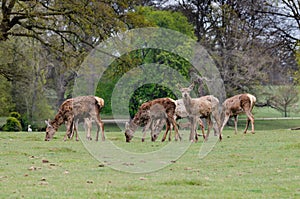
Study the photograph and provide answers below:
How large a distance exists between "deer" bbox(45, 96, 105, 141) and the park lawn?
5284mm

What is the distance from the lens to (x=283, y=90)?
5584 centimetres

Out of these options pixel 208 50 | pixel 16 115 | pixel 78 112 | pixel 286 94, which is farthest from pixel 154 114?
pixel 286 94

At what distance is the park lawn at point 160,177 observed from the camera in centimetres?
905

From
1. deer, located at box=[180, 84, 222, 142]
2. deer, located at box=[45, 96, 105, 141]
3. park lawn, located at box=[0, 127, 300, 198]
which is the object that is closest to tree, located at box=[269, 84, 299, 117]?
deer, located at box=[180, 84, 222, 142]

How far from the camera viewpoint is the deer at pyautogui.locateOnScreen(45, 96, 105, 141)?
21547 mm

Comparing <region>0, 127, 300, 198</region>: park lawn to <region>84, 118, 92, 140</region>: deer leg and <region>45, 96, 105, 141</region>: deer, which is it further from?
<region>84, 118, 92, 140</region>: deer leg

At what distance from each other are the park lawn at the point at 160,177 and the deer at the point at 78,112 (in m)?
5.28

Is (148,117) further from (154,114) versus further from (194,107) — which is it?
(194,107)

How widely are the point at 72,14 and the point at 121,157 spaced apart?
7.35 meters

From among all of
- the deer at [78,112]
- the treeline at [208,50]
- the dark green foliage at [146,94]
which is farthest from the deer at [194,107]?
the dark green foliage at [146,94]

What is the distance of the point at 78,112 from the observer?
21.9 metres

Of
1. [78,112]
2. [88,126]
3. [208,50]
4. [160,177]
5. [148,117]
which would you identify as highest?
[208,50]

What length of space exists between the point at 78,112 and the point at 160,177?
11383mm

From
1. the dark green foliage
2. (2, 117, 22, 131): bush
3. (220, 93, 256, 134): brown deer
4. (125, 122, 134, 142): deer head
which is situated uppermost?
the dark green foliage
